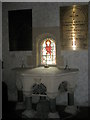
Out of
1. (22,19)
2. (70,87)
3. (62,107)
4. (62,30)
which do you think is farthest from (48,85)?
(22,19)

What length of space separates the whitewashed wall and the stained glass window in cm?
29

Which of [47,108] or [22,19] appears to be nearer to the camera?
[47,108]

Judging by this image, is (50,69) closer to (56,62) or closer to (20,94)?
(56,62)

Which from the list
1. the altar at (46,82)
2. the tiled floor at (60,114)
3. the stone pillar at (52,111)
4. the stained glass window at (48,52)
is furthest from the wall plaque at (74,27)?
the tiled floor at (60,114)

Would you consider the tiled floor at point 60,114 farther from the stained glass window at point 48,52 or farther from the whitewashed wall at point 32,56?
the stained glass window at point 48,52

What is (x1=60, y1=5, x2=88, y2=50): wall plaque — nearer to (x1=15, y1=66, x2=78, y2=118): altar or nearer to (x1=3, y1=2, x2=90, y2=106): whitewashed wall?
(x1=3, y1=2, x2=90, y2=106): whitewashed wall

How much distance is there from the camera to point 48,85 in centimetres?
517

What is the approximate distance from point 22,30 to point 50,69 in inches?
62.5

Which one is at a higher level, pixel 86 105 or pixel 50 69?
pixel 50 69

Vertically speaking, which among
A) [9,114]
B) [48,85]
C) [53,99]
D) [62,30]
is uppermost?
[62,30]

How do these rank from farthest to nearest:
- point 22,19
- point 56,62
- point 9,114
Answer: point 22,19 < point 56,62 < point 9,114

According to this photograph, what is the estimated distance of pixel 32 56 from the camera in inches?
240

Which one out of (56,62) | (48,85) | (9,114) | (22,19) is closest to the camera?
(48,85)

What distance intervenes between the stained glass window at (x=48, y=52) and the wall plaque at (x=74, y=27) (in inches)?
13.0
